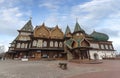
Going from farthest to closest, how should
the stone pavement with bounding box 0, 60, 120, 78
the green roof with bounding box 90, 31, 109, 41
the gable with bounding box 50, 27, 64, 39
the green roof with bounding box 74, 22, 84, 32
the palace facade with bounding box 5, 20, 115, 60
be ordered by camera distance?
1. the green roof with bounding box 90, 31, 109, 41
2. the green roof with bounding box 74, 22, 84, 32
3. the gable with bounding box 50, 27, 64, 39
4. the palace facade with bounding box 5, 20, 115, 60
5. the stone pavement with bounding box 0, 60, 120, 78

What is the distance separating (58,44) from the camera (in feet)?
115

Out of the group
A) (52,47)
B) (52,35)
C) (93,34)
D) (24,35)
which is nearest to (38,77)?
(52,47)

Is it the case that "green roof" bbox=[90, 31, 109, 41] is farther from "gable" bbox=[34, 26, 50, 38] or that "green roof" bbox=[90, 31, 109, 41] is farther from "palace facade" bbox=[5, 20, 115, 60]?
"gable" bbox=[34, 26, 50, 38]

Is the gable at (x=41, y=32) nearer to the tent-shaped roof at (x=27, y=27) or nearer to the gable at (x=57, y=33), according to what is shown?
the gable at (x=57, y=33)

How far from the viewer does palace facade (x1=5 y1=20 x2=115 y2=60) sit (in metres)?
29.0

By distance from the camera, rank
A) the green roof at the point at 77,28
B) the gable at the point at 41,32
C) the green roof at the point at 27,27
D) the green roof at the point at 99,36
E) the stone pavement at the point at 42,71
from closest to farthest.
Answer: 1. the stone pavement at the point at 42,71
2. the gable at the point at 41,32
3. the green roof at the point at 77,28
4. the green roof at the point at 99,36
5. the green roof at the point at 27,27

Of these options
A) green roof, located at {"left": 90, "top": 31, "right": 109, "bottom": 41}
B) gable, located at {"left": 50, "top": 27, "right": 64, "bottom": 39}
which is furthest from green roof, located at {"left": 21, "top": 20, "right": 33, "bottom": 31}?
green roof, located at {"left": 90, "top": 31, "right": 109, "bottom": 41}

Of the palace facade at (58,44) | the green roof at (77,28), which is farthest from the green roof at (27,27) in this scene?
the green roof at (77,28)

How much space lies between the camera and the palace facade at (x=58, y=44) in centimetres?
2902

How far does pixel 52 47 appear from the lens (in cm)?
3400

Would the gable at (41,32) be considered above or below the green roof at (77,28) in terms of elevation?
below

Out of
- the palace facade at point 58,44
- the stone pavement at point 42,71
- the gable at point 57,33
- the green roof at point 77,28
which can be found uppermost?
the green roof at point 77,28

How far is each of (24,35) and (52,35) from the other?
31.8ft

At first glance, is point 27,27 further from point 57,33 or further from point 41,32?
point 57,33
